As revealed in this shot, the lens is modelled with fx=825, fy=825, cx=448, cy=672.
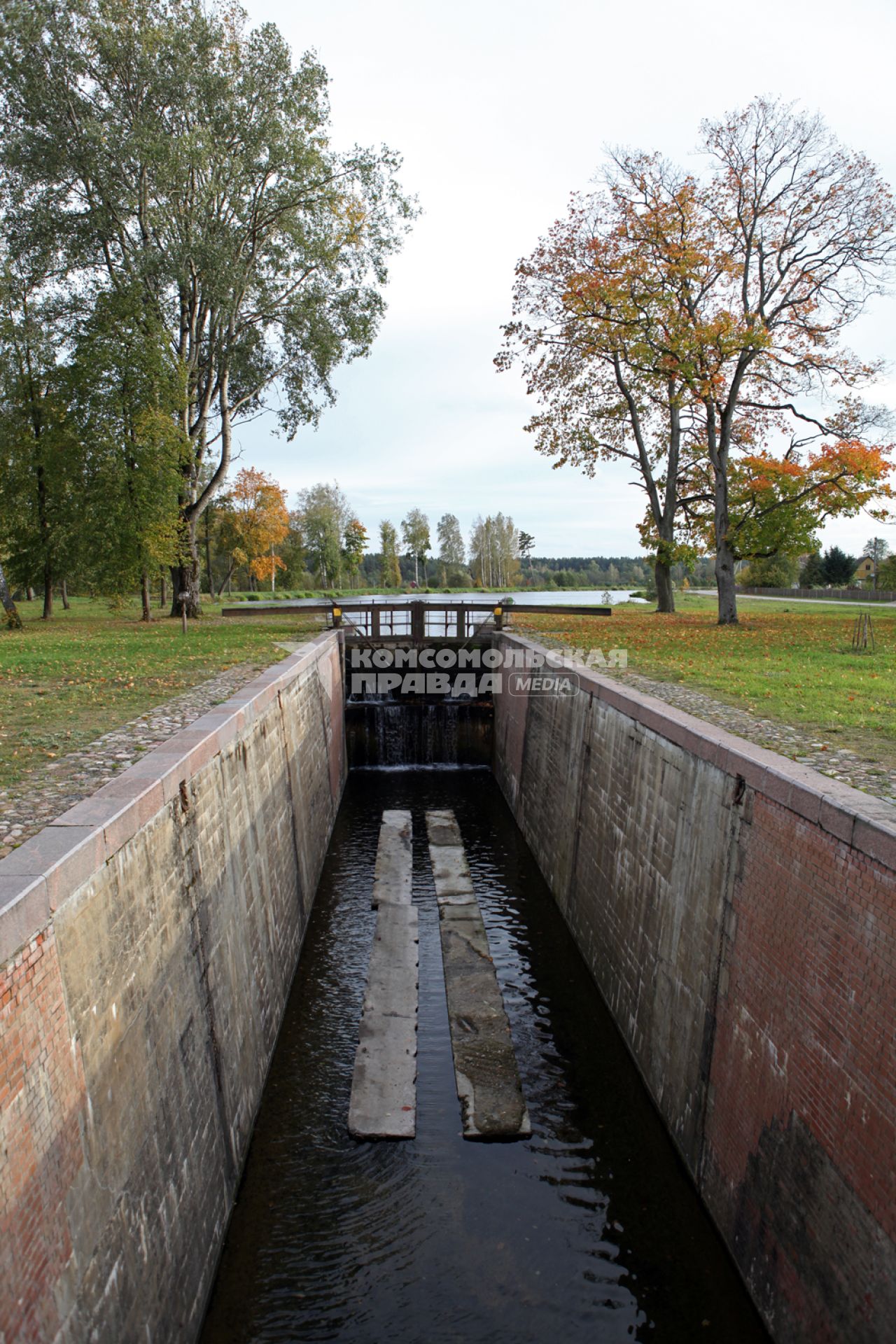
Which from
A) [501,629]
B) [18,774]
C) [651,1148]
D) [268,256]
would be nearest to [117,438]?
[268,256]

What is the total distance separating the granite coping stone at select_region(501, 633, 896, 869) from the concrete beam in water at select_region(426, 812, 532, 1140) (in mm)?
3635

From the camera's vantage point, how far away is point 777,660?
15156 millimetres

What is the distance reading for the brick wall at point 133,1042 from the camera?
3.52 m

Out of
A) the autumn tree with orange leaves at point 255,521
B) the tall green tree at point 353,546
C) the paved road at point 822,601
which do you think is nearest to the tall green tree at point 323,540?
the tall green tree at point 353,546

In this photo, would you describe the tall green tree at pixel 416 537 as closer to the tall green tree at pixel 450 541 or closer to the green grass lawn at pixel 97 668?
the tall green tree at pixel 450 541

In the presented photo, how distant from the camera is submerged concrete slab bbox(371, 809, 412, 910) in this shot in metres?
12.5

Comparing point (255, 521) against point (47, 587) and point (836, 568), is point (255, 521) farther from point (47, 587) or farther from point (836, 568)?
point (836, 568)

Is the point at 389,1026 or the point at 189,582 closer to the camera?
the point at 389,1026

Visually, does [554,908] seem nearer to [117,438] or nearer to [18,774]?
[18,774]

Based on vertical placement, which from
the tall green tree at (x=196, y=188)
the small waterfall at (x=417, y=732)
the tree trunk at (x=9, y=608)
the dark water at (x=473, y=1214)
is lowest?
the dark water at (x=473, y=1214)

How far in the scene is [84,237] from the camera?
23.6 meters

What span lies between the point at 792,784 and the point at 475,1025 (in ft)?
16.2

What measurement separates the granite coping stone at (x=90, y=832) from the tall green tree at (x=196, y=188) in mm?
19539

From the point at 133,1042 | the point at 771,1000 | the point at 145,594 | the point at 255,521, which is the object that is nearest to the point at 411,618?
the point at 145,594
